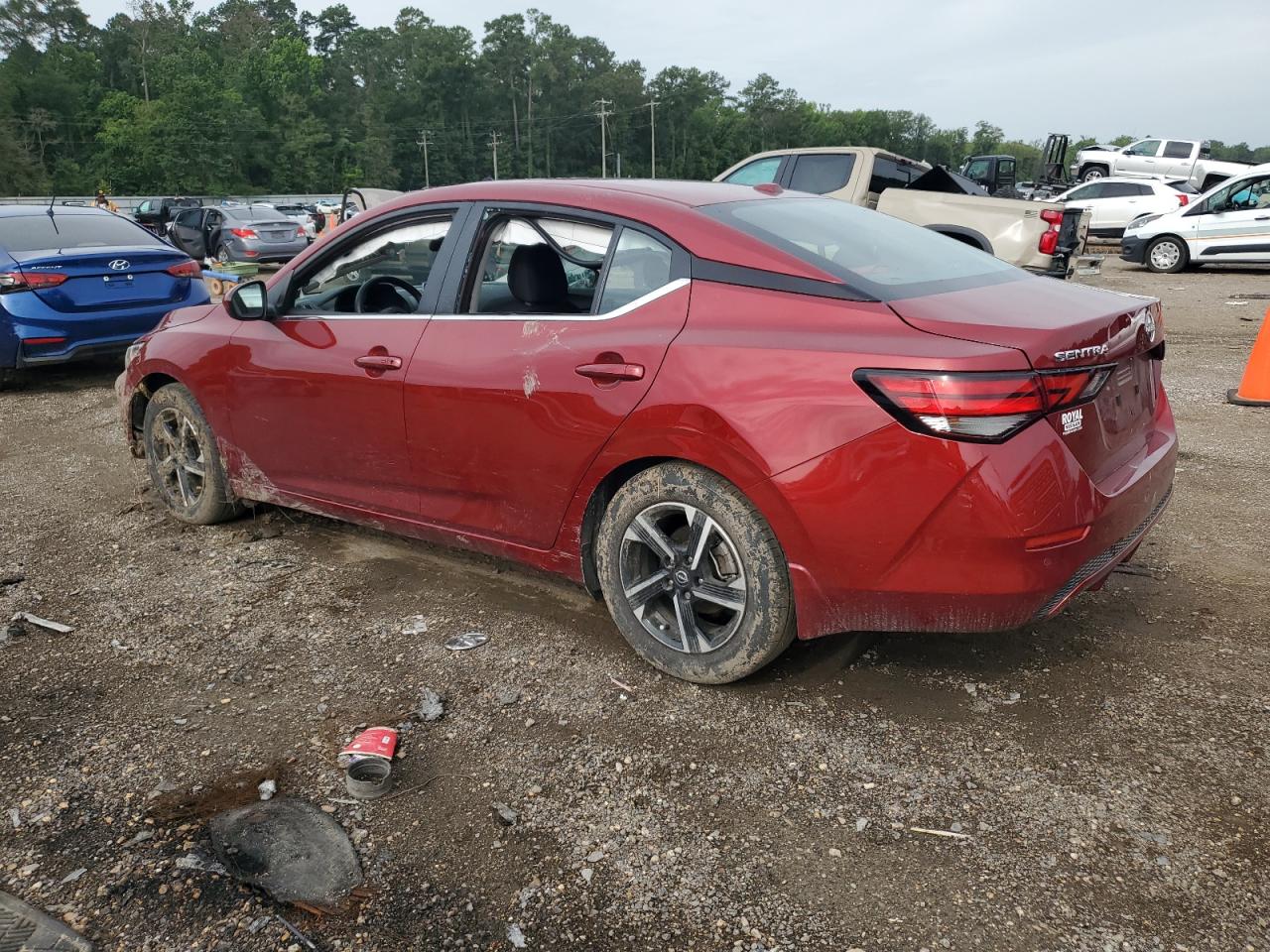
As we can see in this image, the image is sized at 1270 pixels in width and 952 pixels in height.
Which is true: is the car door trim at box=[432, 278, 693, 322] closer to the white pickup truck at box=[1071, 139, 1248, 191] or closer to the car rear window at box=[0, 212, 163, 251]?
the car rear window at box=[0, 212, 163, 251]

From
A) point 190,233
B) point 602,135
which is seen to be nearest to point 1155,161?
point 190,233

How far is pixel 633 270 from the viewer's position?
3.29 metres

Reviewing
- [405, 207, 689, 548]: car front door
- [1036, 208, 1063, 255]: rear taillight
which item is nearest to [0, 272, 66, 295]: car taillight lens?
[405, 207, 689, 548]: car front door

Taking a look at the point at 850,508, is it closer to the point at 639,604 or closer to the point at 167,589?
the point at 639,604

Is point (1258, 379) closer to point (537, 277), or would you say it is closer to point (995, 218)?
point (995, 218)

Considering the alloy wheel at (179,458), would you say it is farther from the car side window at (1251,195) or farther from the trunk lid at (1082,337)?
the car side window at (1251,195)

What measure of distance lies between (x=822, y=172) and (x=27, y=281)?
328 inches

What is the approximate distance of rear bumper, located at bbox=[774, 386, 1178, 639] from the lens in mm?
2615

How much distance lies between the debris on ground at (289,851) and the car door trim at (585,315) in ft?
5.71

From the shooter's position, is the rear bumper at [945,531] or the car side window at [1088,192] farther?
the car side window at [1088,192]

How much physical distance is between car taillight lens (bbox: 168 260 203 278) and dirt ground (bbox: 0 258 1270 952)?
5268 millimetres

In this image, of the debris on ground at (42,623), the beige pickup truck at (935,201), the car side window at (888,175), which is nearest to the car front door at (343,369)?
the debris on ground at (42,623)

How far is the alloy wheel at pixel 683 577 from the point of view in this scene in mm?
3104

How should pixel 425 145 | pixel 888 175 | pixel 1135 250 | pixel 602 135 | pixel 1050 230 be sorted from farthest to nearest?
pixel 602 135 → pixel 425 145 → pixel 1135 250 → pixel 888 175 → pixel 1050 230
